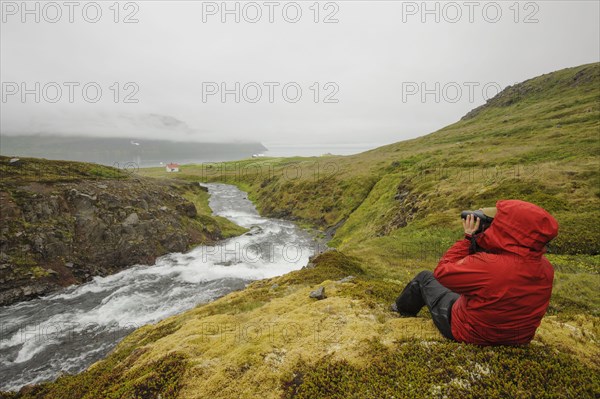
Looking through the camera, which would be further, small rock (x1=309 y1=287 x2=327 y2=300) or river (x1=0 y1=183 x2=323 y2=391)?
river (x1=0 y1=183 x2=323 y2=391)

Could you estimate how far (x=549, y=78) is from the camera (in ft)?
463

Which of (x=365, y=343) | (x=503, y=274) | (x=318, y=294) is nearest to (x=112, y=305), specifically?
(x=318, y=294)

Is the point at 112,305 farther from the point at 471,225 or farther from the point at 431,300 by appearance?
the point at 471,225

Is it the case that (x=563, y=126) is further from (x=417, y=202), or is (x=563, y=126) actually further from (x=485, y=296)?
(x=485, y=296)

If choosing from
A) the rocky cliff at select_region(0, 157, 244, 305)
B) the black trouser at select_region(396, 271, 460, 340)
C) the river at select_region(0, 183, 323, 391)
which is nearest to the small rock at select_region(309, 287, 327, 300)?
the black trouser at select_region(396, 271, 460, 340)

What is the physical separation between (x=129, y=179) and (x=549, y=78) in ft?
607

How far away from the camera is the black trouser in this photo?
318 inches

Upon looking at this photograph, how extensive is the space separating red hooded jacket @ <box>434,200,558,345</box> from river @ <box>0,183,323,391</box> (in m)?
20.6

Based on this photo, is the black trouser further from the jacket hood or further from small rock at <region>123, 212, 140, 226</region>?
small rock at <region>123, 212, 140, 226</region>

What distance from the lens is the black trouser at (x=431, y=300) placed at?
809 centimetres

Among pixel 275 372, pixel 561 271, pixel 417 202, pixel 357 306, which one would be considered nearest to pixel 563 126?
pixel 417 202

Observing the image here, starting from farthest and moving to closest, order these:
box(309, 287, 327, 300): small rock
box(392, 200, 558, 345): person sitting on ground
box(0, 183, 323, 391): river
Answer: box(0, 183, 323, 391): river → box(309, 287, 327, 300): small rock → box(392, 200, 558, 345): person sitting on ground

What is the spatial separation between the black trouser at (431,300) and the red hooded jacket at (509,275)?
3.62ft

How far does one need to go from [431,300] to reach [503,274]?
2.96m
